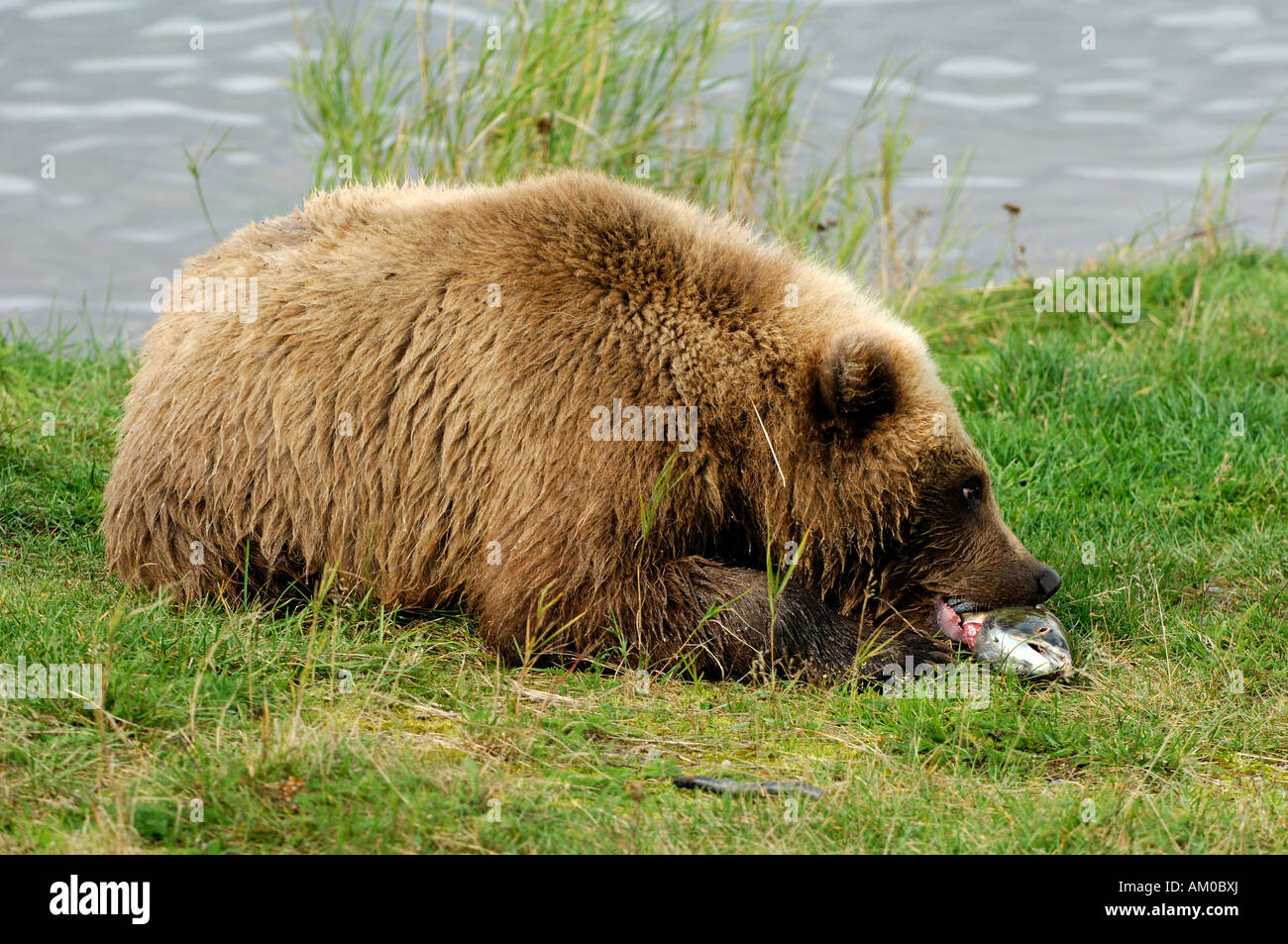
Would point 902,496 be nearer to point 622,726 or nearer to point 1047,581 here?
point 1047,581

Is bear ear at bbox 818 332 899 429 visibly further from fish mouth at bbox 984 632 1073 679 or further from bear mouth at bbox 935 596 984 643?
fish mouth at bbox 984 632 1073 679

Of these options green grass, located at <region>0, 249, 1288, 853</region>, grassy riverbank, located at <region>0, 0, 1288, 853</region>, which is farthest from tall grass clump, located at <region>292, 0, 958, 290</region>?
green grass, located at <region>0, 249, 1288, 853</region>

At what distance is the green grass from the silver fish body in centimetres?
8

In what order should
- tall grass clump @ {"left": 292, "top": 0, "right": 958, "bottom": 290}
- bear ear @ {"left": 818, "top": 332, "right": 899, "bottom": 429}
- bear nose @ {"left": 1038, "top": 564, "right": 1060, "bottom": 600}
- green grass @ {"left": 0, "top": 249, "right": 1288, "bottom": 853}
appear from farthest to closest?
tall grass clump @ {"left": 292, "top": 0, "right": 958, "bottom": 290} → bear nose @ {"left": 1038, "top": 564, "right": 1060, "bottom": 600} → bear ear @ {"left": 818, "top": 332, "right": 899, "bottom": 429} → green grass @ {"left": 0, "top": 249, "right": 1288, "bottom": 853}

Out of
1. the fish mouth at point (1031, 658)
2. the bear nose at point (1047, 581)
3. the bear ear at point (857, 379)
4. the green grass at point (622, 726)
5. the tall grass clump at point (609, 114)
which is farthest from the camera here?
the tall grass clump at point (609, 114)

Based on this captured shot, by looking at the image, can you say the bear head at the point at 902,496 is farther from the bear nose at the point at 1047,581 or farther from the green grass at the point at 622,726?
the green grass at the point at 622,726

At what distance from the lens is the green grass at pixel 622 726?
3432 mm

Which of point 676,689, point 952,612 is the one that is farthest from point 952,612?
point 676,689

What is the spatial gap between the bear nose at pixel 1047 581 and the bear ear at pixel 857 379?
2.92 feet

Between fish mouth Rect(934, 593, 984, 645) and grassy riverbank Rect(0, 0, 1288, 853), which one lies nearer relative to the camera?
grassy riverbank Rect(0, 0, 1288, 853)

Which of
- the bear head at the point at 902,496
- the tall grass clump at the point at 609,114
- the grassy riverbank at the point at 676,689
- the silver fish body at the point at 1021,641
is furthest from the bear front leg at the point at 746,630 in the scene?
the tall grass clump at the point at 609,114

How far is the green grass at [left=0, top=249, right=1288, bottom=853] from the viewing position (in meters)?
3.43

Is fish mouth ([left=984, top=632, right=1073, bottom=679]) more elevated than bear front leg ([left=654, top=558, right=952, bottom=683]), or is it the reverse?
bear front leg ([left=654, top=558, right=952, bottom=683])

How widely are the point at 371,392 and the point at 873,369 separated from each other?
5.90 ft
